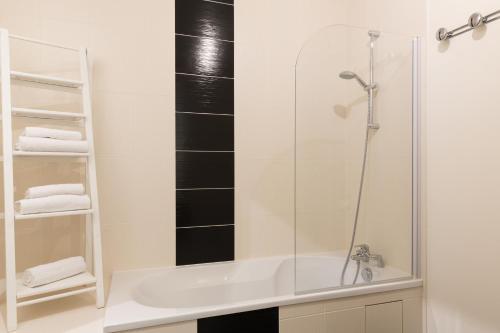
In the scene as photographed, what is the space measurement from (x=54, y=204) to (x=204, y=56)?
1206 millimetres

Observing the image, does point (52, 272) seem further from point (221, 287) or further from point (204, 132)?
point (204, 132)

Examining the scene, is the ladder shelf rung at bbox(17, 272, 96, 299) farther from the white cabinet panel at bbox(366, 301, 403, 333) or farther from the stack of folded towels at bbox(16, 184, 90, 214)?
the white cabinet panel at bbox(366, 301, 403, 333)

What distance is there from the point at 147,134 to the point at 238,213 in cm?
76

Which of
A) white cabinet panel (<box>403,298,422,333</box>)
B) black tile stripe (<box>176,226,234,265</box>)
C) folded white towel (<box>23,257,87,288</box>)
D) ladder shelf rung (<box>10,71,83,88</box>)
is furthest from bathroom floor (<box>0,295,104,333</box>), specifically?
white cabinet panel (<box>403,298,422,333</box>)

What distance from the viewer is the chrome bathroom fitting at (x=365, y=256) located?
1.81 metres

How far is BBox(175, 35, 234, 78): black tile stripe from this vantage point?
1988 mm

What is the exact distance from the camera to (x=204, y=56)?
80.0 inches

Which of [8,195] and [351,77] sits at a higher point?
[351,77]

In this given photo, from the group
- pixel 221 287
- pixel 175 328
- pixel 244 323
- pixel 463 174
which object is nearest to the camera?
pixel 175 328

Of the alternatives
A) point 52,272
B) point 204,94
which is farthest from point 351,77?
point 52,272

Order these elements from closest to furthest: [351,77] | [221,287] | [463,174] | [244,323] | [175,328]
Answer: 1. [175,328]
2. [244,323]
3. [463,174]
4. [351,77]
5. [221,287]

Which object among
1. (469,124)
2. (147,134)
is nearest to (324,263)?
(469,124)

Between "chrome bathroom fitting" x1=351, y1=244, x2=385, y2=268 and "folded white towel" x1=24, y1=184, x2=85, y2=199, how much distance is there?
149cm

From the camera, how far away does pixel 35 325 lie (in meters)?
1.36
